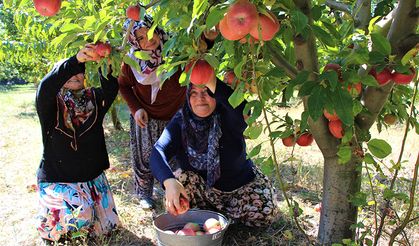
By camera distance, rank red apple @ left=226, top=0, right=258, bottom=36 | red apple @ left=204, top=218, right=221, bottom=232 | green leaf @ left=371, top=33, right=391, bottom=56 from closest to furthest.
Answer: red apple @ left=226, top=0, right=258, bottom=36, green leaf @ left=371, top=33, right=391, bottom=56, red apple @ left=204, top=218, right=221, bottom=232

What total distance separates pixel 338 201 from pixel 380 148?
1.59 feet

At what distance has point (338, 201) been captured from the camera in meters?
1.89

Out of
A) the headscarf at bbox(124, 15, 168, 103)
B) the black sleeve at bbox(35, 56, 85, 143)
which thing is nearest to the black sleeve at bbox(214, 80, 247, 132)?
the headscarf at bbox(124, 15, 168, 103)

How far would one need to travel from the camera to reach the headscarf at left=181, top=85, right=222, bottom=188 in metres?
2.41

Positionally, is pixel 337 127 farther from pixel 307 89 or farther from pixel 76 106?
pixel 76 106

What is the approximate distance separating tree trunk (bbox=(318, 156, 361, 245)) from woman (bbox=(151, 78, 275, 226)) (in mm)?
584

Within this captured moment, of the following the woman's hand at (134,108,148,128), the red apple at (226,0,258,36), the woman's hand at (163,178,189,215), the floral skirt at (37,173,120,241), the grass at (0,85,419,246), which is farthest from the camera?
the woman's hand at (134,108,148,128)

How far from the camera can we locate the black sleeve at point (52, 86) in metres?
2.31

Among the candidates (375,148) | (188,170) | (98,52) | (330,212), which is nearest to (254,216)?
(188,170)

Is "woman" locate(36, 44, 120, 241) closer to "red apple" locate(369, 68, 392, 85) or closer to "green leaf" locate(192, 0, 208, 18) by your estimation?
"green leaf" locate(192, 0, 208, 18)

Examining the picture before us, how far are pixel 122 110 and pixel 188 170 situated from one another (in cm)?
860

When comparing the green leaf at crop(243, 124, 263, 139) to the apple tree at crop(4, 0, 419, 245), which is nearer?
the apple tree at crop(4, 0, 419, 245)

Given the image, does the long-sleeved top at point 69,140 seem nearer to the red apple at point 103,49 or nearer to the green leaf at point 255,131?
the red apple at point 103,49

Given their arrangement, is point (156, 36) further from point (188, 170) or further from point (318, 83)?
point (318, 83)
